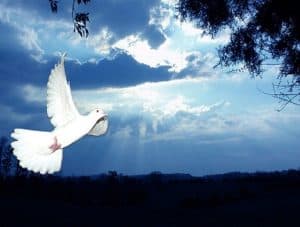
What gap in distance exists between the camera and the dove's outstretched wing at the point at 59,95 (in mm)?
1902

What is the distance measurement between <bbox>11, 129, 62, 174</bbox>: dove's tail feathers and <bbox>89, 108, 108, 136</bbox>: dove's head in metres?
0.16

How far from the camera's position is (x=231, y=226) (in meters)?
25.1

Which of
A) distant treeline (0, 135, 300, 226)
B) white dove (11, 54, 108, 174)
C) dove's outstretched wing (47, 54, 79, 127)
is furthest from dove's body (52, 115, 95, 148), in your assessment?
distant treeline (0, 135, 300, 226)

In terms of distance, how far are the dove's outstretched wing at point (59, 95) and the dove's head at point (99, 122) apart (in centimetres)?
11

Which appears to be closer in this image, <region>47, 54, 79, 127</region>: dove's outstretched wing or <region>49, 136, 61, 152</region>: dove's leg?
<region>49, 136, 61, 152</region>: dove's leg

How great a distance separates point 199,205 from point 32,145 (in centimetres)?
3740

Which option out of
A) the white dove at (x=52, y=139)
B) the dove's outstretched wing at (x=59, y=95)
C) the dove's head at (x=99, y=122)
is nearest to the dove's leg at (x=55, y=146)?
the white dove at (x=52, y=139)

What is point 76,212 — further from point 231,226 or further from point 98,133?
point 98,133

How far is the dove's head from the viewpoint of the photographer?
5.51 ft

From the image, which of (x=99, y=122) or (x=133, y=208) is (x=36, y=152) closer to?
(x=99, y=122)

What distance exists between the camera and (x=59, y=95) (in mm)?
2051

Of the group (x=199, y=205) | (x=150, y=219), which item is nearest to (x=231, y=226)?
(x=150, y=219)

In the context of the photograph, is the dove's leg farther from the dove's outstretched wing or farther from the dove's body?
the dove's outstretched wing

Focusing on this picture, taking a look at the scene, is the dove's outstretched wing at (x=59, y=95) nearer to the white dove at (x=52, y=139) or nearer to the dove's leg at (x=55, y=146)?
the white dove at (x=52, y=139)
